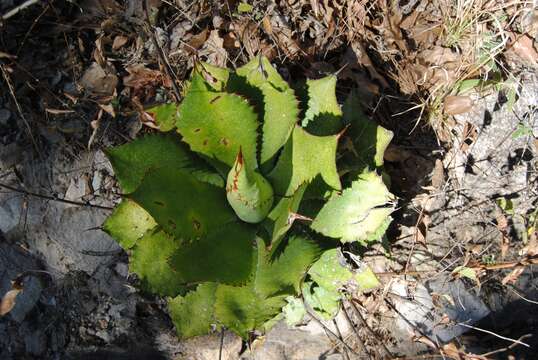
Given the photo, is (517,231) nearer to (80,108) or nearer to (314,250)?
(314,250)

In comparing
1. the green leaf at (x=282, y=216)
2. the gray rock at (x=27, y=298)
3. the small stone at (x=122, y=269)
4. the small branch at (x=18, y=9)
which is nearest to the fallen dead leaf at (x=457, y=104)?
the green leaf at (x=282, y=216)

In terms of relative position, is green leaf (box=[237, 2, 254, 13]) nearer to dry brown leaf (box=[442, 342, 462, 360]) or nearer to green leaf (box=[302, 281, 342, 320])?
green leaf (box=[302, 281, 342, 320])

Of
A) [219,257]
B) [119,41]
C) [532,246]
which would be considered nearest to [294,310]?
[219,257]

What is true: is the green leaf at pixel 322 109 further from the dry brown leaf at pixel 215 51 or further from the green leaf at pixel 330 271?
the dry brown leaf at pixel 215 51

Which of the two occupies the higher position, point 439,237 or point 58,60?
point 58,60

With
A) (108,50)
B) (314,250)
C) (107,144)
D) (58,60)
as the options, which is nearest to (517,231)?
(314,250)

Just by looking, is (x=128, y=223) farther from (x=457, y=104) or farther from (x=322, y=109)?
(x=457, y=104)
